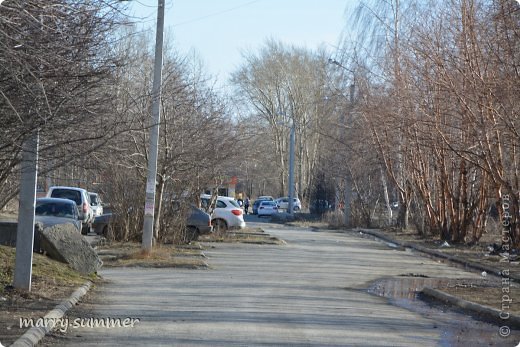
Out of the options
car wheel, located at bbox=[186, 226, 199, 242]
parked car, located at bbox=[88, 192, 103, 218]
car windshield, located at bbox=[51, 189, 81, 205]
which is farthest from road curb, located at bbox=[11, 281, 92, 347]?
parked car, located at bbox=[88, 192, 103, 218]

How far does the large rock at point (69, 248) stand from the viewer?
48.3 ft

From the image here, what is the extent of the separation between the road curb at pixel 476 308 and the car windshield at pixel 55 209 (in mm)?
13539

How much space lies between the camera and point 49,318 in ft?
32.4

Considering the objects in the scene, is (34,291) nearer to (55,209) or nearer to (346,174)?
(55,209)

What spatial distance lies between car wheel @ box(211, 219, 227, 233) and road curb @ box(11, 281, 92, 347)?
1756cm

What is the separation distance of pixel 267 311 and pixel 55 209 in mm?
15273

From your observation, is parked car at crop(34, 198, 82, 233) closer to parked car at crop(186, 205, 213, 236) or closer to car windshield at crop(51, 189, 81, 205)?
parked car at crop(186, 205, 213, 236)

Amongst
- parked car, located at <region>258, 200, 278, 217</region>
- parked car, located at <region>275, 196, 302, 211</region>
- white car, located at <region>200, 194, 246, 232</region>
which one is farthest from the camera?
parked car, located at <region>275, 196, 302, 211</region>

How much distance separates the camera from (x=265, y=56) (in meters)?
65.3

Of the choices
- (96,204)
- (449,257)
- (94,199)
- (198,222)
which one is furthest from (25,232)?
(94,199)

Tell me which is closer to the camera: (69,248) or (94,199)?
(69,248)

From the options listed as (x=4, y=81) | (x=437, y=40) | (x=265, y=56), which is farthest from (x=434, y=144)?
(x=265, y=56)

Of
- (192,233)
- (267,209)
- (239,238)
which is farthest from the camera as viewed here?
(267,209)

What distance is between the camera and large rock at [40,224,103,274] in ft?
48.3
